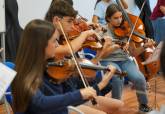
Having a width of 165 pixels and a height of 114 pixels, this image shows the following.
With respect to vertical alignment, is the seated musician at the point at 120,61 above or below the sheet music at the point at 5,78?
below

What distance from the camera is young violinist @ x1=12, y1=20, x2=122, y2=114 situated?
148 cm

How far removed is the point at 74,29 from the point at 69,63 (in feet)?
2.71

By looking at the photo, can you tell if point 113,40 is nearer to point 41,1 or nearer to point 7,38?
point 7,38

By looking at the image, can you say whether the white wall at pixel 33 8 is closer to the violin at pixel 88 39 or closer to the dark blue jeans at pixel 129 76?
the violin at pixel 88 39

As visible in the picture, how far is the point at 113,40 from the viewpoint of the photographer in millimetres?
2746

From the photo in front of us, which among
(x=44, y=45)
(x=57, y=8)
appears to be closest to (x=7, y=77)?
(x=44, y=45)

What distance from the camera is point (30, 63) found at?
5.00 ft

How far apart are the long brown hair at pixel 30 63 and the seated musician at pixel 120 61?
1.20 m

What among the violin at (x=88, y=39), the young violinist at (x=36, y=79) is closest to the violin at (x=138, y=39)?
the violin at (x=88, y=39)

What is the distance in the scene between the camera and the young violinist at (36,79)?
148cm

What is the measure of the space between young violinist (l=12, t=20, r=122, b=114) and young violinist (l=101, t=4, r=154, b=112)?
1.17 m

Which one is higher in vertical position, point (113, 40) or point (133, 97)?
point (113, 40)

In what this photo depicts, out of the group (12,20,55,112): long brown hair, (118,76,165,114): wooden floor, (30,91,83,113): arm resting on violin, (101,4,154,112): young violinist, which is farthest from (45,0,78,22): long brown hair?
(118,76,165,114): wooden floor

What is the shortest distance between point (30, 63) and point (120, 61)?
1.47 metres
